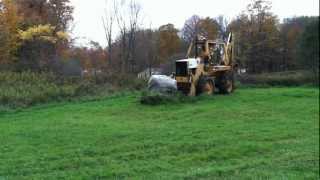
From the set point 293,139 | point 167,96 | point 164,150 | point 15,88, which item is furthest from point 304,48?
point 15,88

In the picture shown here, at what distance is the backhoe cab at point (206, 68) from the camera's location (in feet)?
79.1

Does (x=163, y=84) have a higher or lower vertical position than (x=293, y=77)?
lower

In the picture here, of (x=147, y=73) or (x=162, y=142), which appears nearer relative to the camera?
(x=162, y=142)

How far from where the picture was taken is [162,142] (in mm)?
10875

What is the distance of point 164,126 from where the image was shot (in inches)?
560

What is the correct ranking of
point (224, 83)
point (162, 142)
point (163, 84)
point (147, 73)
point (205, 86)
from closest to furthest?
point (162, 142), point (163, 84), point (205, 86), point (224, 83), point (147, 73)

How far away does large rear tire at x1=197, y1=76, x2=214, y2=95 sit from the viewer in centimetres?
2444

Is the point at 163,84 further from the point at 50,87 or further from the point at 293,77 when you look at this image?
the point at 293,77

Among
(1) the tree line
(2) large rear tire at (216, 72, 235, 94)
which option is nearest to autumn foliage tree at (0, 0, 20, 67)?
(1) the tree line

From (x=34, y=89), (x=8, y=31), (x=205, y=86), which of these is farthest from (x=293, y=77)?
(x=8, y=31)

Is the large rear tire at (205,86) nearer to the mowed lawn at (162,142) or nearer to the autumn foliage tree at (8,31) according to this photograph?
the mowed lawn at (162,142)

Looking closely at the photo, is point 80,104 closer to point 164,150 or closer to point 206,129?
point 206,129

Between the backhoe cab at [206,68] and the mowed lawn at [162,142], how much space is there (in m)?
4.18

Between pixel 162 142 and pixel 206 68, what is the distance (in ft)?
49.3
